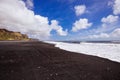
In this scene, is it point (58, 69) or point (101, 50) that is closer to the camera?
point (58, 69)

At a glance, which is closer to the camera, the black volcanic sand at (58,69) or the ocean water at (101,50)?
the black volcanic sand at (58,69)

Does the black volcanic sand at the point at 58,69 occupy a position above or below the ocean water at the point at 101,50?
below

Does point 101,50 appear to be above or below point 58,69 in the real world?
above

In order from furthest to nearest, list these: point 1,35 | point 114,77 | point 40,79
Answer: point 1,35
point 114,77
point 40,79

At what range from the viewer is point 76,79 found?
5539 mm

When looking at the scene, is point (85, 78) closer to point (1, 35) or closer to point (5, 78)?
point (5, 78)

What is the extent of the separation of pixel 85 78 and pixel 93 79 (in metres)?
0.41

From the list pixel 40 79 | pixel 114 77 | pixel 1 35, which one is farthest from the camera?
pixel 1 35

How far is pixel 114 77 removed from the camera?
5.85 metres

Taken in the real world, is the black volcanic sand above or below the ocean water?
below

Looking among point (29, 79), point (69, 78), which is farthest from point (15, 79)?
point (69, 78)

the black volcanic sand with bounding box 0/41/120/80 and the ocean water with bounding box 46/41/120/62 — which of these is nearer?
the black volcanic sand with bounding box 0/41/120/80

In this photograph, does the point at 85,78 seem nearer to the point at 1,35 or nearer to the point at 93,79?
the point at 93,79

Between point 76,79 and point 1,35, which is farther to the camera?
point 1,35
